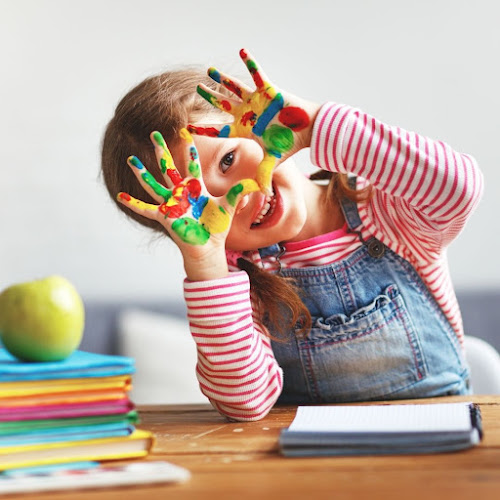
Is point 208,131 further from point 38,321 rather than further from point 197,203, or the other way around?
point 38,321

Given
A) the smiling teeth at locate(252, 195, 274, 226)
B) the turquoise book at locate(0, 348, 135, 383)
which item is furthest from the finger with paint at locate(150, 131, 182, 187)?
the turquoise book at locate(0, 348, 135, 383)

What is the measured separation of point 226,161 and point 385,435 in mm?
606

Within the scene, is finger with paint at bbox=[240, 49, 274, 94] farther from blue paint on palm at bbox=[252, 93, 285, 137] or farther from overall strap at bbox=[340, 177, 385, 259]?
overall strap at bbox=[340, 177, 385, 259]

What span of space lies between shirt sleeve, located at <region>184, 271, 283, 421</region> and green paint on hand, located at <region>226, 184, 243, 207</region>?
0.34 ft

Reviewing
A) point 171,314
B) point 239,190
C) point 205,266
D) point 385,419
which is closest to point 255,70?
point 239,190

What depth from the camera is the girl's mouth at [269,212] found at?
128cm

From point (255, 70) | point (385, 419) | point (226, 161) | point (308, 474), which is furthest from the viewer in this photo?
A: point (226, 161)

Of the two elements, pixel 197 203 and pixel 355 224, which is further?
pixel 355 224

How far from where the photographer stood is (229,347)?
106cm

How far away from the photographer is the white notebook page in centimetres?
79

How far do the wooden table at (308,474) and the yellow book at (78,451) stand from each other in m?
0.03

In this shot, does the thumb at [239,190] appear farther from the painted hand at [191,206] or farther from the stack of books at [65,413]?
the stack of books at [65,413]

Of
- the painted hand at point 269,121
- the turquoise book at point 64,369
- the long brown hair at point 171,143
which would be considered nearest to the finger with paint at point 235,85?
the painted hand at point 269,121

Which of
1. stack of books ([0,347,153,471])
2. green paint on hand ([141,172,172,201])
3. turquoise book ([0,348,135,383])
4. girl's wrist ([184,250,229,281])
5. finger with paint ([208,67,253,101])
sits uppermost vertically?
finger with paint ([208,67,253,101])
